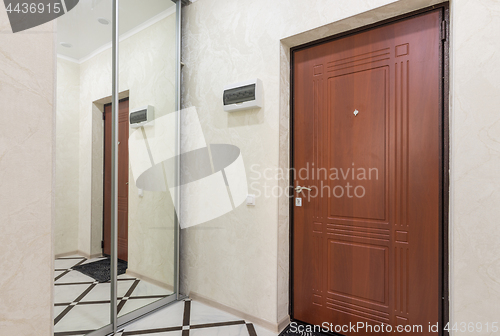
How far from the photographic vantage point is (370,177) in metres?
1.82

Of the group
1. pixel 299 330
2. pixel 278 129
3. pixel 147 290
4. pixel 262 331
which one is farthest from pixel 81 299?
pixel 278 129

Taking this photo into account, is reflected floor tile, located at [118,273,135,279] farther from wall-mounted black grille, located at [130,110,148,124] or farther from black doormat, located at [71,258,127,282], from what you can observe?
wall-mounted black grille, located at [130,110,148,124]

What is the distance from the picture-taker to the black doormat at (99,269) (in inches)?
71.4

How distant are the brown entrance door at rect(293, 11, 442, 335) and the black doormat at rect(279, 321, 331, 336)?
0.15ft

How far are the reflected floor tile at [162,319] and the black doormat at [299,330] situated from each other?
2.62ft

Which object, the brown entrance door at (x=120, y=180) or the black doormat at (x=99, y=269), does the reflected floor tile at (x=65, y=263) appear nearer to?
the black doormat at (x=99, y=269)

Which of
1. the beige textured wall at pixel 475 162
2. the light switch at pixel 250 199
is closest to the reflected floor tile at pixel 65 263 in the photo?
the light switch at pixel 250 199

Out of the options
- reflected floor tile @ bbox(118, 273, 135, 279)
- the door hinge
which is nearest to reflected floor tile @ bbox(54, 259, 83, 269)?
reflected floor tile @ bbox(118, 273, 135, 279)

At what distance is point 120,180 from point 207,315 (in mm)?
1254

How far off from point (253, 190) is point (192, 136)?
31.1 inches

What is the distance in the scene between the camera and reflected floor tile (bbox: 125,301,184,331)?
6.73 ft

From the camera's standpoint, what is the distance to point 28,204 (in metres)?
1.00

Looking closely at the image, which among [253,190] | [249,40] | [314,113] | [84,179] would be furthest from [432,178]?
[84,179]

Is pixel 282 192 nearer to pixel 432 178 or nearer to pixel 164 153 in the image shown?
pixel 432 178
